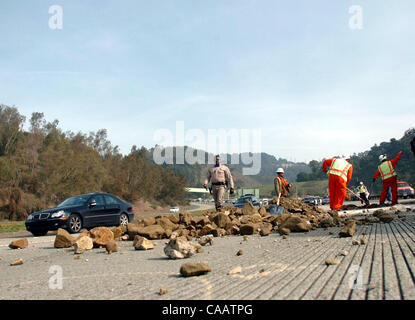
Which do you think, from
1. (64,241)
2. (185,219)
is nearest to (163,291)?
(64,241)

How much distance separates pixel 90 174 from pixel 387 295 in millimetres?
51239

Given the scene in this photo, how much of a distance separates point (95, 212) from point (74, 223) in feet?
2.77

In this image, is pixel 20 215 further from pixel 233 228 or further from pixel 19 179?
pixel 233 228

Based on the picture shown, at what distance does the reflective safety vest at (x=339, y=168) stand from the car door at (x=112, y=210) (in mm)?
6984

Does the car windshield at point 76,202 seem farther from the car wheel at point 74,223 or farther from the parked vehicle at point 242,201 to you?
the parked vehicle at point 242,201

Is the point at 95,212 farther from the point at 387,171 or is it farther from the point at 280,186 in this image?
the point at 387,171

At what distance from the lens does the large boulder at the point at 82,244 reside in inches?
249

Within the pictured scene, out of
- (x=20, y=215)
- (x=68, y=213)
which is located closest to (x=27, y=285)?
(x=68, y=213)

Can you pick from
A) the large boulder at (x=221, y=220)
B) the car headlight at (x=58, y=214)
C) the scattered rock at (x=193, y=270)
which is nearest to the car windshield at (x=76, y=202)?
the car headlight at (x=58, y=214)

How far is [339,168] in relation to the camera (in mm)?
11070

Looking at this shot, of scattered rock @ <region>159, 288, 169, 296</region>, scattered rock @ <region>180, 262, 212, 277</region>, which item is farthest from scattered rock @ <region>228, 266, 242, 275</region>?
scattered rock @ <region>159, 288, 169, 296</region>

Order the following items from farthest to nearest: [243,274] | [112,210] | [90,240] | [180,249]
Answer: [112,210]
[90,240]
[180,249]
[243,274]

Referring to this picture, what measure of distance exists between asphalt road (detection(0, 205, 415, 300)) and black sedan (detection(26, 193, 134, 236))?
17.9ft
